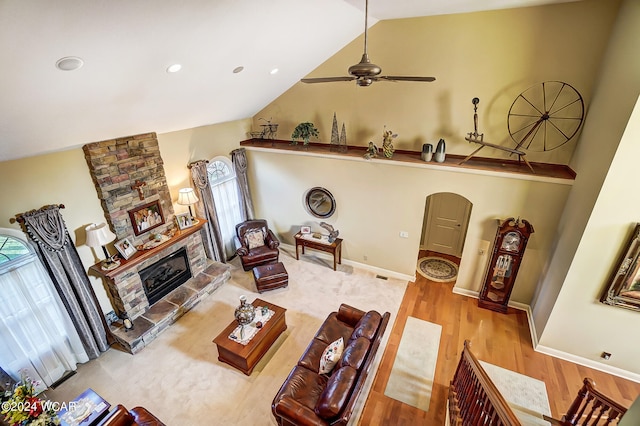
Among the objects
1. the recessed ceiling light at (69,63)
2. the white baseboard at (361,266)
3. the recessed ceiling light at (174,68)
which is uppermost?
the recessed ceiling light at (174,68)

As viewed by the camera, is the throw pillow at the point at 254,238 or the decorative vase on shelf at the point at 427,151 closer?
the decorative vase on shelf at the point at 427,151

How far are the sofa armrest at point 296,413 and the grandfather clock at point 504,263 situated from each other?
4010 mm

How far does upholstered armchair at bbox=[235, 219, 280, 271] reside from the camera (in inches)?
268

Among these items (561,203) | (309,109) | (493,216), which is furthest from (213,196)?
(561,203)

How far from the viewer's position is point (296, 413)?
337cm

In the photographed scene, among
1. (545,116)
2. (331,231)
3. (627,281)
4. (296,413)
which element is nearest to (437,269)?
(331,231)

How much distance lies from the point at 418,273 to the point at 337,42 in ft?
16.6

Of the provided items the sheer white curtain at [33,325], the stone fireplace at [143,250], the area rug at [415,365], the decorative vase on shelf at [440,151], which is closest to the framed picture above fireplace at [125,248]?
the stone fireplace at [143,250]

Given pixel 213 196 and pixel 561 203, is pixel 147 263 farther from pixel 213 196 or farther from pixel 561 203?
pixel 561 203

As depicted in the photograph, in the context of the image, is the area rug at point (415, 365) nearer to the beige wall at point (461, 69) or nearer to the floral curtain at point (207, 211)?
the beige wall at point (461, 69)

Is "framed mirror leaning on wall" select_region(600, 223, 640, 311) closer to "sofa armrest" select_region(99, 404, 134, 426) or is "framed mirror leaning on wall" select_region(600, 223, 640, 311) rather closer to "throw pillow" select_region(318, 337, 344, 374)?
"throw pillow" select_region(318, 337, 344, 374)

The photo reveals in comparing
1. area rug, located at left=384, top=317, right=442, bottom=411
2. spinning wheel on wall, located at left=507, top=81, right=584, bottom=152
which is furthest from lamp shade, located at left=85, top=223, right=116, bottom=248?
spinning wheel on wall, located at left=507, top=81, right=584, bottom=152

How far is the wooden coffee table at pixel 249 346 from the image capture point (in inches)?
174

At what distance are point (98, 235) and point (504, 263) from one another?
6737 millimetres
